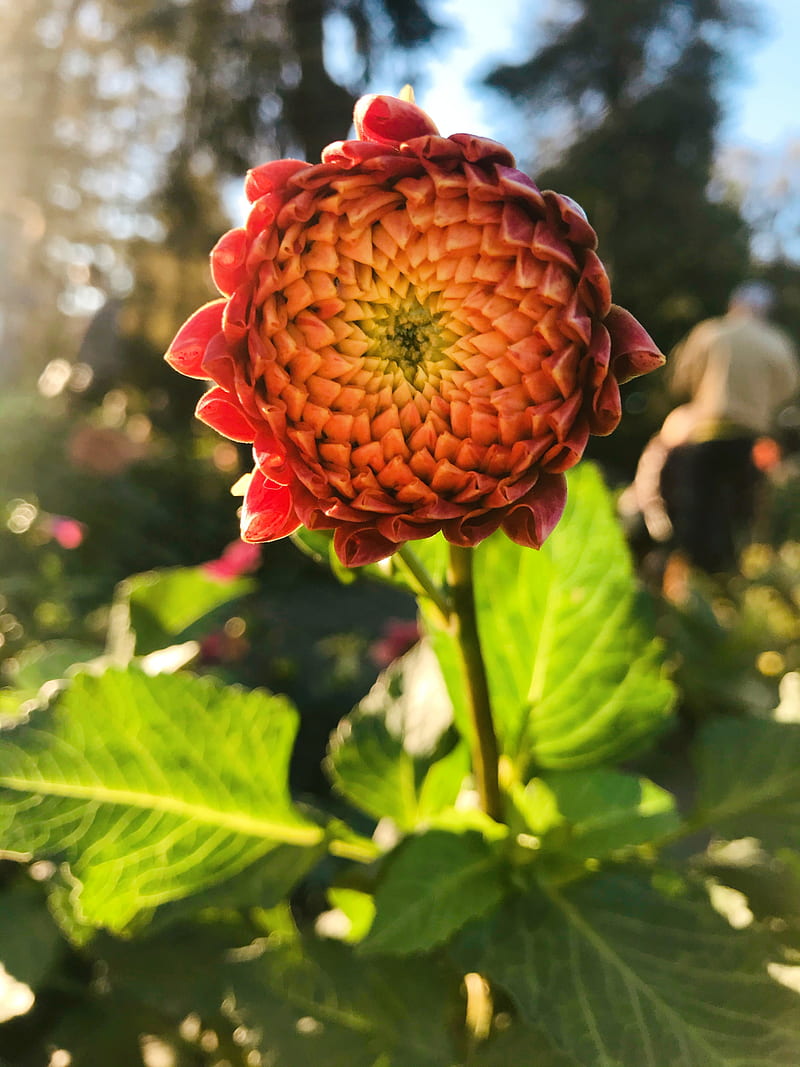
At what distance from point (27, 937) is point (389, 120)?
2.88 ft

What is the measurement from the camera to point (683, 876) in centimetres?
72

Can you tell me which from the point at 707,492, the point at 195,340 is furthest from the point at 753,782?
the point at 707,492

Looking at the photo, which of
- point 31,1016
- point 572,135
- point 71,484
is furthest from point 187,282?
point 31,1016

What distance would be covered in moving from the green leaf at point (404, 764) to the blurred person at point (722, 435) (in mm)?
3833

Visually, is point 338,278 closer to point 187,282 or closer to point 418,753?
point 418,753

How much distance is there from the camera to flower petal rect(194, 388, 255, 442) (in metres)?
0.48

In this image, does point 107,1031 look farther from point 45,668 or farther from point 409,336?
point 409,336

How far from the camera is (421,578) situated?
0.55m

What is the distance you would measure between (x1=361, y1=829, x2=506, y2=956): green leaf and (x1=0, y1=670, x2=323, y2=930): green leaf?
144 mm

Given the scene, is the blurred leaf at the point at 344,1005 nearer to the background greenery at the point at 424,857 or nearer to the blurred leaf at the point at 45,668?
the background greenery at the point at 424,857

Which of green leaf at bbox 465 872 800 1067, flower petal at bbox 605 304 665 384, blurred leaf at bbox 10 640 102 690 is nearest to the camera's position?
flower petal at bbox 605 304 665 384

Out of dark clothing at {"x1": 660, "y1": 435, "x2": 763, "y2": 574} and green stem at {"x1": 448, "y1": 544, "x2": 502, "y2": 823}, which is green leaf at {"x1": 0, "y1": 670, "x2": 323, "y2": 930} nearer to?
green stem at {"x1": 448, "y1": 544, "x2": 502, "y2": 823}

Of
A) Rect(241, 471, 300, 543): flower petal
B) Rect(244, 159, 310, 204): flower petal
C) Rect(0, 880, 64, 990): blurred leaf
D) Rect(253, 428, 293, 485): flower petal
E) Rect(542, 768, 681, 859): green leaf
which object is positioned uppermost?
Rect(244, 159, 310, 204): flower petal

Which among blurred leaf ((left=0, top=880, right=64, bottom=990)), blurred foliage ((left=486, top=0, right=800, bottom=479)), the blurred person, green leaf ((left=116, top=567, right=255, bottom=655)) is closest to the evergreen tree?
blurred foliage ((left=486, top=0, right=800, bottom=479))
